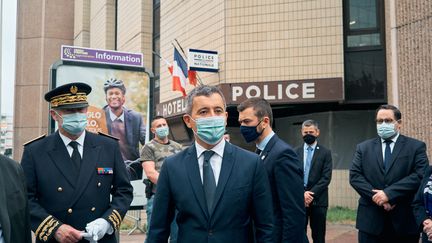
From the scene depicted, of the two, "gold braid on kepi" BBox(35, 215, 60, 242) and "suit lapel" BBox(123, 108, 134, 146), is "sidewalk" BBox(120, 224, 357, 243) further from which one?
"gold braid on kepi" BBox(35, 215, 60, 242)

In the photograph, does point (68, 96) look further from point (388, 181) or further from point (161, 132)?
point (388, 181)

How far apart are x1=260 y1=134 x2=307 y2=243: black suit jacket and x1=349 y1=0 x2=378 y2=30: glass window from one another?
383 inches

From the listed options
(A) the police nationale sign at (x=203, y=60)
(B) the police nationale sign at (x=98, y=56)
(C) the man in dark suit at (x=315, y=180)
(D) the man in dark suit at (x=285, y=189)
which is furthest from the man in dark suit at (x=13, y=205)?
(A) the police nationale sign at (x=203, y=60)

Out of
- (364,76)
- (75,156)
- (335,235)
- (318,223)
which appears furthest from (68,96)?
(364,76)

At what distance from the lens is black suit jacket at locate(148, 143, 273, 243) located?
9.89ft

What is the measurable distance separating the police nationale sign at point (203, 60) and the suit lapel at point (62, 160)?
966 cm

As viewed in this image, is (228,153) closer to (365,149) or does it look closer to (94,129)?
(365,149)

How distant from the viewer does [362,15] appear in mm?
12984

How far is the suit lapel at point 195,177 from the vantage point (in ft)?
9.95

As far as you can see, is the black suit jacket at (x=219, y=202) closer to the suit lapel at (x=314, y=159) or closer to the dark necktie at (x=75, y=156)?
the dark necktie at (x=75, y=156)

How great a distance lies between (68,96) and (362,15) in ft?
34.3

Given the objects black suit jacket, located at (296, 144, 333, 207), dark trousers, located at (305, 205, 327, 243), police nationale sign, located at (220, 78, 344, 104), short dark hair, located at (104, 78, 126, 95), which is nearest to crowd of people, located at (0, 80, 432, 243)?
short dark hair, located at (104, 78, 126, 95)

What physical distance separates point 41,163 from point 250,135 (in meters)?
1.78

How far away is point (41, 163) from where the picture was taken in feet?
13.1
